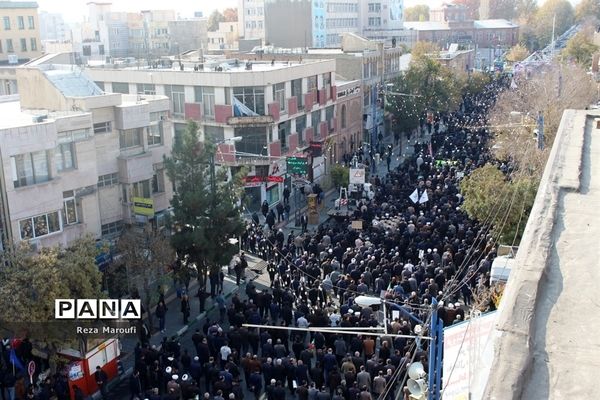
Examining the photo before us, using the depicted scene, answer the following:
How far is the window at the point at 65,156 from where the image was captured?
22.4 m

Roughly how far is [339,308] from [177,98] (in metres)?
20.1

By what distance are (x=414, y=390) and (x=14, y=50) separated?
61.7 m

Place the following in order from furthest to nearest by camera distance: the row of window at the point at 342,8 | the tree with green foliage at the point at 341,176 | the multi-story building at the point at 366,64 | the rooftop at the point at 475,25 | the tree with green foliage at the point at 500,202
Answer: the rooftop at the point at 475,25, the row of window at the point at 342,8, the multi-story building at the point at 366,64, the tree with green foliage at the point at 341,176, the tree with green foliage at the point at 500,202

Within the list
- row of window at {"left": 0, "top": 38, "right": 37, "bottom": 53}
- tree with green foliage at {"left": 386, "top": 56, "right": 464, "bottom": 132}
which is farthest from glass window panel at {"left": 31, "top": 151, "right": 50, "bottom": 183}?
row of window at {"left": 0, "top": 38, "right": 37, "bottom": 53}

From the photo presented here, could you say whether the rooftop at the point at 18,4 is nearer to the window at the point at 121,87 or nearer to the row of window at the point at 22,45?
the row of window at the point at 22,45

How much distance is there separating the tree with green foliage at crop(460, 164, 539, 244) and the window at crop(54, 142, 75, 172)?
1432cm

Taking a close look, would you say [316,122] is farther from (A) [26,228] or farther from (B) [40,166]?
(A) [26,228]

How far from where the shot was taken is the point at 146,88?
38.4 metres

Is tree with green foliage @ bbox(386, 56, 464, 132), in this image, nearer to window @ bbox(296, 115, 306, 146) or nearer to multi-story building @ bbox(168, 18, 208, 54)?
window @ bbox(296, 115, 306, 146)

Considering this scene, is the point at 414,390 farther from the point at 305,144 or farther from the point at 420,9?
the point at 420,9

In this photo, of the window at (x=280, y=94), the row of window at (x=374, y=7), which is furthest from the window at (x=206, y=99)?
the row of window at (x=374, y=7)

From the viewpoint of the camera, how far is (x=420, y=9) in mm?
170250

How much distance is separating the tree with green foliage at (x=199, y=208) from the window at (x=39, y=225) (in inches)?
150

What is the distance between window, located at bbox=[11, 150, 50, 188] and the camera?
20688 millimetres
